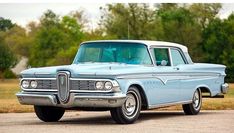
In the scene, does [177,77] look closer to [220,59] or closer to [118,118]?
[118,118]

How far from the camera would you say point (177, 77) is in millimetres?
13789

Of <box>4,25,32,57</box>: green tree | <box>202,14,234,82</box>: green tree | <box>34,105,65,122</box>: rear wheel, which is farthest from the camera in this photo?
<box>4,25,32,57</box>: green tree

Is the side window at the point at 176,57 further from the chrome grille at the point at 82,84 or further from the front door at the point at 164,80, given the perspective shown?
the chrome grille at the point at 82,84

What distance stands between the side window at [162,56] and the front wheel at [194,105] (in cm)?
131

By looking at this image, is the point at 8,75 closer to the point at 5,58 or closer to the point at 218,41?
the point at 5,58

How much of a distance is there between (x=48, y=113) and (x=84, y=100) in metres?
1.57

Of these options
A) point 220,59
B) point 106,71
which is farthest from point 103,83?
point 220,59

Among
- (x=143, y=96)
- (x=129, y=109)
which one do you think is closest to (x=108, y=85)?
(x=129, y=109)

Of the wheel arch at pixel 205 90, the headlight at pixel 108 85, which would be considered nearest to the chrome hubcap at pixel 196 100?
the wheel arch at pixel 205 90

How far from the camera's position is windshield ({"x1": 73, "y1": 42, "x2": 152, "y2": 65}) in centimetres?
1281

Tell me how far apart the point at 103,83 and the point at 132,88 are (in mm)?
843

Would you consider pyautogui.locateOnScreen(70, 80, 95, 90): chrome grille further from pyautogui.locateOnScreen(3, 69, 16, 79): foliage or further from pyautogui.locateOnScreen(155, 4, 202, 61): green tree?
pyautogui.locateOnScreen(3, 69, 16, 79): foliage

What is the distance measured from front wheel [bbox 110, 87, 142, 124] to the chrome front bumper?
0.25 meters

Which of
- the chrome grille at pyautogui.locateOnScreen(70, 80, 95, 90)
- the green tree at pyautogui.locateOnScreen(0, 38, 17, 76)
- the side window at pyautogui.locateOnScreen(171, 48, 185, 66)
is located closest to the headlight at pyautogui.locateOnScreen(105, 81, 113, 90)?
the chrome grille at pyautogui.locateOnScreen(70, 80, 95, 90)
